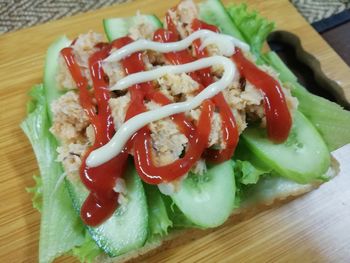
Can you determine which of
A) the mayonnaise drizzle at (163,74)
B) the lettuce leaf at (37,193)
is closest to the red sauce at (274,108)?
the mayonnaise drizzle at (163,74)

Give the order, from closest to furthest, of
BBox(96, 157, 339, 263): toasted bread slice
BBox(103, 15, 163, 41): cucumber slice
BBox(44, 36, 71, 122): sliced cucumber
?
1. BBox(96, 157, 339, 263): toasted bread slice
2. BBox(44, 36, 71, 122): sliced cucumber
3. BBox(103, 15, 163, 41): cucumber slice

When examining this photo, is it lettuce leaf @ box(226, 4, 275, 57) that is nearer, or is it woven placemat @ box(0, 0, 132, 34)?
lettuce leaf @ box(226, 4, 275, 57)

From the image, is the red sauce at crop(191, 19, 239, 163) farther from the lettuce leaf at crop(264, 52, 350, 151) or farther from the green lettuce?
the lettuce leaf at crop(264, 52, 350, 151)

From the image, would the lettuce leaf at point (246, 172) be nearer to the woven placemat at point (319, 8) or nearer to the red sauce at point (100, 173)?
A: the red sauce at point (100, 173)

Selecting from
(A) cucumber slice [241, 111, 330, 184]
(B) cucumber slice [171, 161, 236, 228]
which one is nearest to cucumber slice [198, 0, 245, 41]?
(A) cucumber slice [241, 111, 330, 184]

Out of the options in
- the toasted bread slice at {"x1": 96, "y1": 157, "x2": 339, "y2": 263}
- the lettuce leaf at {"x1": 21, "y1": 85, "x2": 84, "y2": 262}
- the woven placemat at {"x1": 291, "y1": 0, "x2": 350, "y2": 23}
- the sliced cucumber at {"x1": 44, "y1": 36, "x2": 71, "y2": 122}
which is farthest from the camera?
the woven placemat at {"x1": 291, "y1": 0, "x2": 350, "y2": 23}

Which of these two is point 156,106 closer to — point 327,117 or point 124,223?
point 124,223
